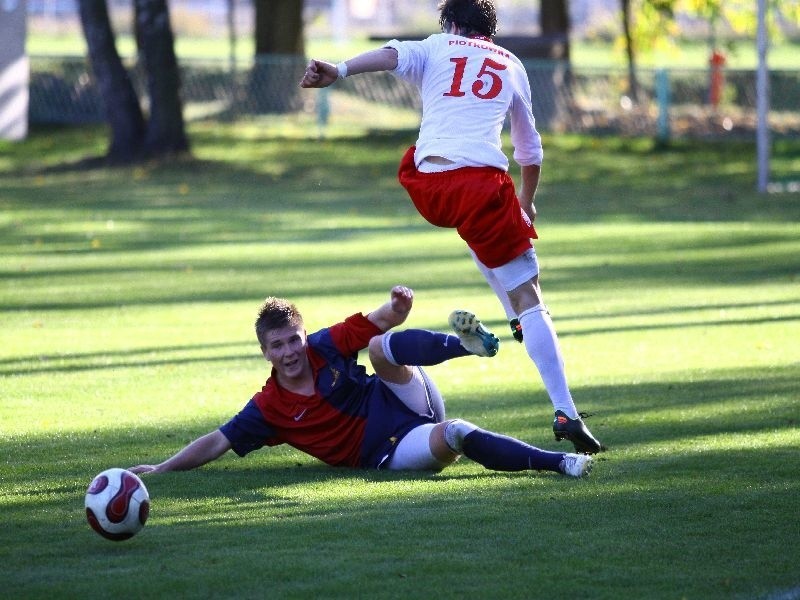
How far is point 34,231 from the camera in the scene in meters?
20.9

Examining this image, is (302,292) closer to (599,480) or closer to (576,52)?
(599,480)

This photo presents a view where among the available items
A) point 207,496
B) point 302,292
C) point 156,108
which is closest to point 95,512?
point 207,496

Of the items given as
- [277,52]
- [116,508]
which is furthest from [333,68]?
[277,52]

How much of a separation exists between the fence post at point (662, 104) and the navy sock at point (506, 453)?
24.8m

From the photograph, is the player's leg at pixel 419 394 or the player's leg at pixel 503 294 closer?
the player's leg at pixel 419 394

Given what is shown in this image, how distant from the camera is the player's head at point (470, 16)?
7953 millimetres

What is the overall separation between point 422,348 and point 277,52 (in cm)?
2742

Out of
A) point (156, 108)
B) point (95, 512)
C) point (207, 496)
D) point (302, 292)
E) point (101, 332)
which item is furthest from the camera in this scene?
point (156, 108)

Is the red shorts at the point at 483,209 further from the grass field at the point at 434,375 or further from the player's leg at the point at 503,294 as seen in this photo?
the grass field at the point at 434,375

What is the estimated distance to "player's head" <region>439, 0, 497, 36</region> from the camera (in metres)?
7.95

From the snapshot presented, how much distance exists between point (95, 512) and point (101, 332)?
6895 millimetres

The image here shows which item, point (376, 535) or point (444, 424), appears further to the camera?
point (444, 424)

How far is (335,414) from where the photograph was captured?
757cm

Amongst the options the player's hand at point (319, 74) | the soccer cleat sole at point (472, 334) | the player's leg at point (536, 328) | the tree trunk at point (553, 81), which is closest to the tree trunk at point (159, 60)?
the tree trunk at point (553, 81)
